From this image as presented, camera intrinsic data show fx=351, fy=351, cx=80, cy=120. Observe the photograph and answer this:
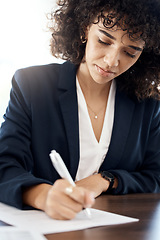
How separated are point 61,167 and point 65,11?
39.0 inches

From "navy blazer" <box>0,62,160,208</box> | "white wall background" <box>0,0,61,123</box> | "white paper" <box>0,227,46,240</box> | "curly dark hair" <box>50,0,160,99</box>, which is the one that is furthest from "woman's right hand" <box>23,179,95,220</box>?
"white wall background" <box>0,0,61,123</box>

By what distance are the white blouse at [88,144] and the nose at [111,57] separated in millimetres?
255

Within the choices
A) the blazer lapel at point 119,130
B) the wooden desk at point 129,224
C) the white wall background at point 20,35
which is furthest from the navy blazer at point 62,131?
the white wall background at point 20,35

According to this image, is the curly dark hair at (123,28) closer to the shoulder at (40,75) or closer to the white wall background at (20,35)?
the shoulder at (40,75)

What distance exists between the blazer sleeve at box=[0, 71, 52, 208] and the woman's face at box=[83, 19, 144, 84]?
0.31m

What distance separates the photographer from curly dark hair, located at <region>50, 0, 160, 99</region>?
1.39m

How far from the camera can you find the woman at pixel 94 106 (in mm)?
1357

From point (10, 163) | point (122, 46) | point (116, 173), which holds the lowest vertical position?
point (116, 173)

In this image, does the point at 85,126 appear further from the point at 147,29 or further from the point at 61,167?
the point at 61,167

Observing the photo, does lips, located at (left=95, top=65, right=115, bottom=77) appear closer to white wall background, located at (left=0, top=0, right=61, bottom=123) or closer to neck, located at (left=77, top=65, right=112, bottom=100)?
neck, located at (left=77, top=65, right=112, bottom=100)

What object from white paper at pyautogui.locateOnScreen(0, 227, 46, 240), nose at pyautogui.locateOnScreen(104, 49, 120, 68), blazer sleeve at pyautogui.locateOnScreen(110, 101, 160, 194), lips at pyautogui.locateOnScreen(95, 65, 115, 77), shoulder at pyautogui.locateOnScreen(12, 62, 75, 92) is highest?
nose at pyautogui.locateOnScreen(104, 49, 120, 68)

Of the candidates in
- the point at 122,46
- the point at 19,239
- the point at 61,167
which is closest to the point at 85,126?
the point at 122,46

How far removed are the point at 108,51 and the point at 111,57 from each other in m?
0.03

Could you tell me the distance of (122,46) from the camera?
1362 millimetres
